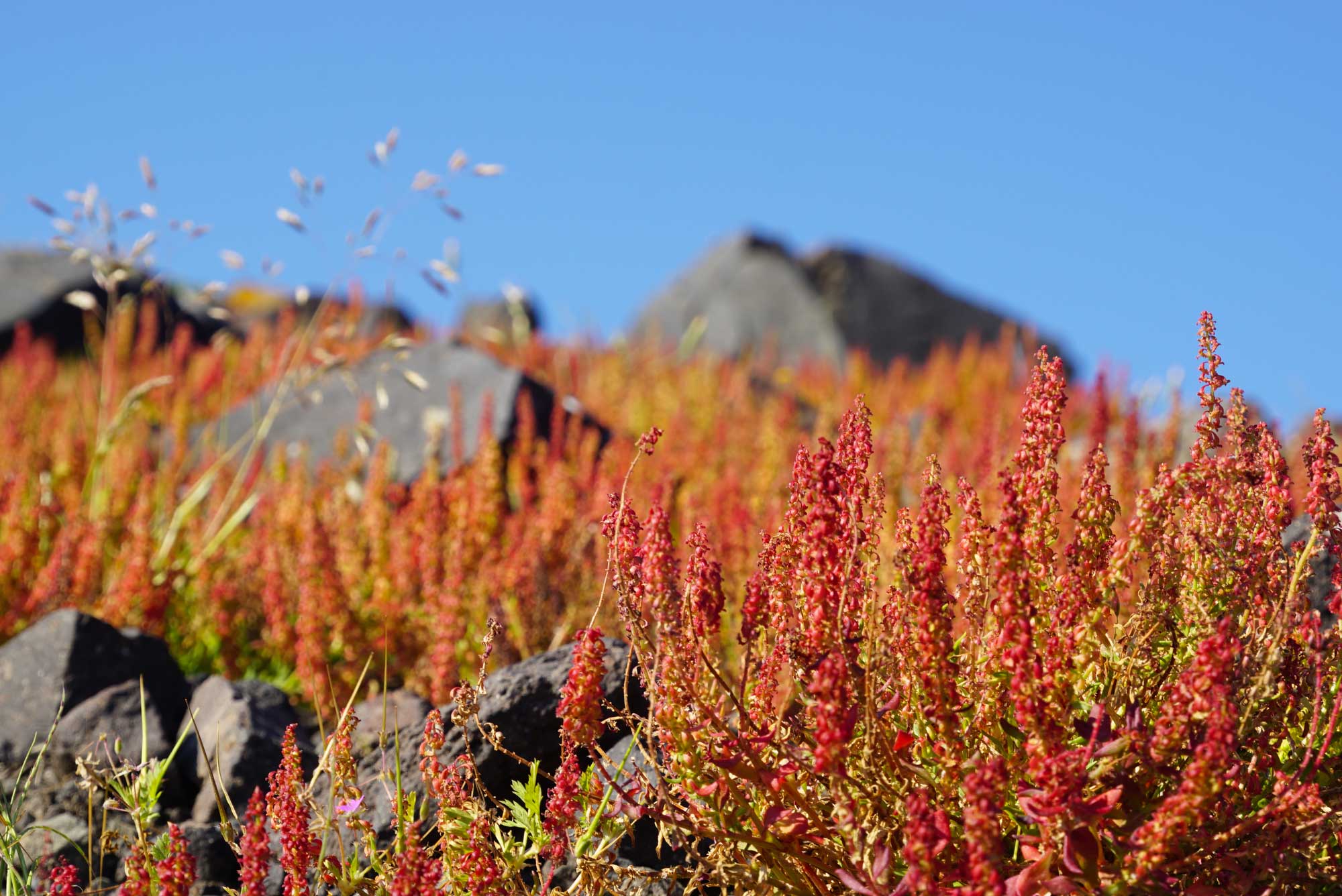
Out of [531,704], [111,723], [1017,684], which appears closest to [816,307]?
[111,723]

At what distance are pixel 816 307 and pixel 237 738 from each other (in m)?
17.2

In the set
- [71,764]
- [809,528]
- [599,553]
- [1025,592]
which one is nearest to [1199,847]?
[1025,592]

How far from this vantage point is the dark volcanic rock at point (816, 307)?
65.0 feet

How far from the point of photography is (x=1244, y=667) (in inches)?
87.7

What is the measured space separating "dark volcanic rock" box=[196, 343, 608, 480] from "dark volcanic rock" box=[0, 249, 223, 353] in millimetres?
5825

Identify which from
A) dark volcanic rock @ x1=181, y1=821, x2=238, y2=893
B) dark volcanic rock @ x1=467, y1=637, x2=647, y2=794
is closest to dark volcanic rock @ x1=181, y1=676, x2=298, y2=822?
dark volcanic rock @ x1=181, y1=821, x2=238, y2=893

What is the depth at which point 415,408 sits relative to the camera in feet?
25.8

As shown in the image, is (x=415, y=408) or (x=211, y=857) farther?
(x=415, y=408)

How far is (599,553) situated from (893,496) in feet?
5.96

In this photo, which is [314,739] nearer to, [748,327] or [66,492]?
[66,492]

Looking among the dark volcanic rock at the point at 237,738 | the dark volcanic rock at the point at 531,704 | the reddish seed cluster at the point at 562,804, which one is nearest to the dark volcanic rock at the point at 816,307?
the dark volcanic rock at the point at 237,738

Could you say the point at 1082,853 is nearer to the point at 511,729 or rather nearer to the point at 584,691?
the point at 584,691

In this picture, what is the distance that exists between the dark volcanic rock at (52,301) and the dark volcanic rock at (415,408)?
583 centimetres

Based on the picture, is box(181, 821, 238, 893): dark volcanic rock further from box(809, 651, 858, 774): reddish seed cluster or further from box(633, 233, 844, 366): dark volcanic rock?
box(633, 233, 844, 366): dark volcanic rock
